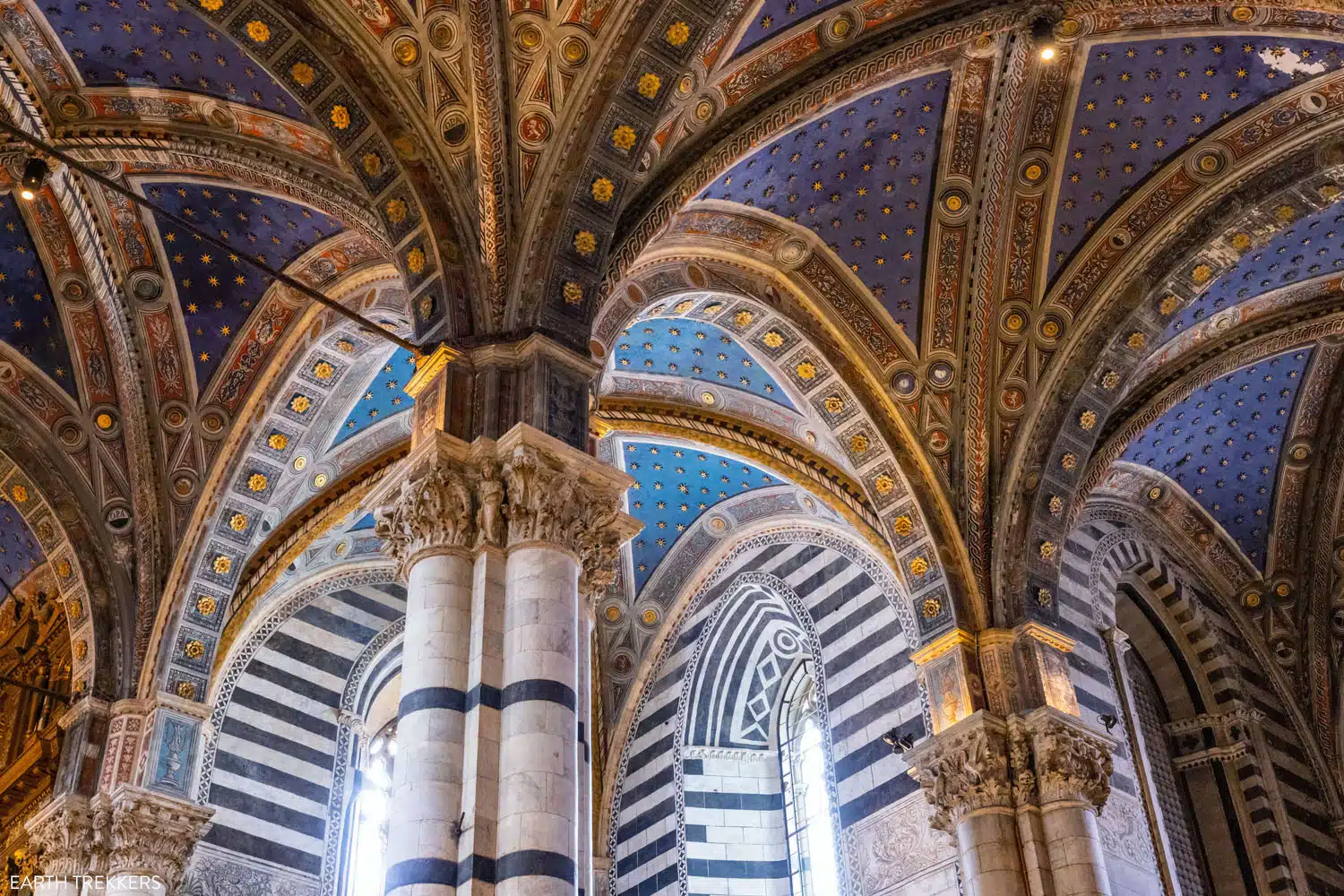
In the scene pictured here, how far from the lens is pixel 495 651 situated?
26.1 ft

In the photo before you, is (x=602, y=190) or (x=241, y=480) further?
(x=241, y=480)

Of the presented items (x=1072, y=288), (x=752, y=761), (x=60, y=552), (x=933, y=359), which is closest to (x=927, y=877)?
(x=752, y=761)

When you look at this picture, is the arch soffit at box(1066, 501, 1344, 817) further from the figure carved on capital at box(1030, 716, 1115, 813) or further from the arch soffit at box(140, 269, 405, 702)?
the arch soffit at box(140, 269, 405, 702)

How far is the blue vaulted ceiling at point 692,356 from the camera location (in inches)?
539

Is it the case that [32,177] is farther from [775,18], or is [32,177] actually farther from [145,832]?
[775,18]

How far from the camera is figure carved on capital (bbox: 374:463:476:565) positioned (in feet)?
27.5

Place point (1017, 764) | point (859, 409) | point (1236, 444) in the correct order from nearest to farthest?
point (1017, 764) → point (859, 409) → point (1236, 444)

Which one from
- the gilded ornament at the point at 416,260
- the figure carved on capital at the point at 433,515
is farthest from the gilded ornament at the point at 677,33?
the figure carved on capital at the point at 433,515

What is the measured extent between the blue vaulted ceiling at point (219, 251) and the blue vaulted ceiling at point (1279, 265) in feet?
26.1

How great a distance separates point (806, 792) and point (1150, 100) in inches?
320

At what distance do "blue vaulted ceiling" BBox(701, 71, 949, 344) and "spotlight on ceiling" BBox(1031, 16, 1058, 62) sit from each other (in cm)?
84

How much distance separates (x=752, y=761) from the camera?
16234 mm

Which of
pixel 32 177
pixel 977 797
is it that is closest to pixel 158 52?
pixel 32 177

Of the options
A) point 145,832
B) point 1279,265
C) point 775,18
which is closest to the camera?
point 775,18
